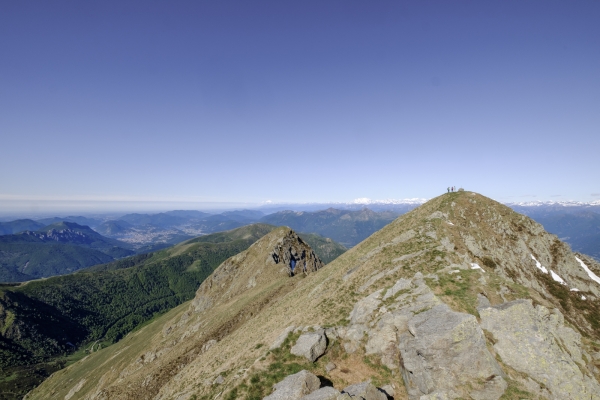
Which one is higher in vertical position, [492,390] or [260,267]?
[492,390]

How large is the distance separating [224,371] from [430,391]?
23060 millimetres

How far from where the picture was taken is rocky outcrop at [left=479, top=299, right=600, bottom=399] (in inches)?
770

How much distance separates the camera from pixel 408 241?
153 ft

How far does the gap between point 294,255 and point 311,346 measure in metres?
84.1

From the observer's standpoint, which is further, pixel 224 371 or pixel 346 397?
pixel 224 371

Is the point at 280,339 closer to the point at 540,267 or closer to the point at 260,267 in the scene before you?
the point at 540,267

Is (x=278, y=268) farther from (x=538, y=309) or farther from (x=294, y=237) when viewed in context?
(x=538, y=309)

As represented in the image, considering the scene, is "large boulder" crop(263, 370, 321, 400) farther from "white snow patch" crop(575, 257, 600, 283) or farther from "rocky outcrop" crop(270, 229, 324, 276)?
"rocky outcrop" crop(270, 229, 324, 276)

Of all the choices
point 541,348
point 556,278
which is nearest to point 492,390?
point 541,348

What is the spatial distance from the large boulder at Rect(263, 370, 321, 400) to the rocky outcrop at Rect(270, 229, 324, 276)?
247 feet

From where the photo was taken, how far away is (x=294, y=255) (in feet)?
365

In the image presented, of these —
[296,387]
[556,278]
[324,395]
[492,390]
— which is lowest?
[556,278]

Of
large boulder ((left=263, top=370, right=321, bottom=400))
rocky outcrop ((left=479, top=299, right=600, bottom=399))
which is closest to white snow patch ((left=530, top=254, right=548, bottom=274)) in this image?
rocky outcrop ((left=479, top=299, right=600, bottom=399))

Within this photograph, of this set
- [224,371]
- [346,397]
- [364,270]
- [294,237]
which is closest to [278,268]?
[294,237]
